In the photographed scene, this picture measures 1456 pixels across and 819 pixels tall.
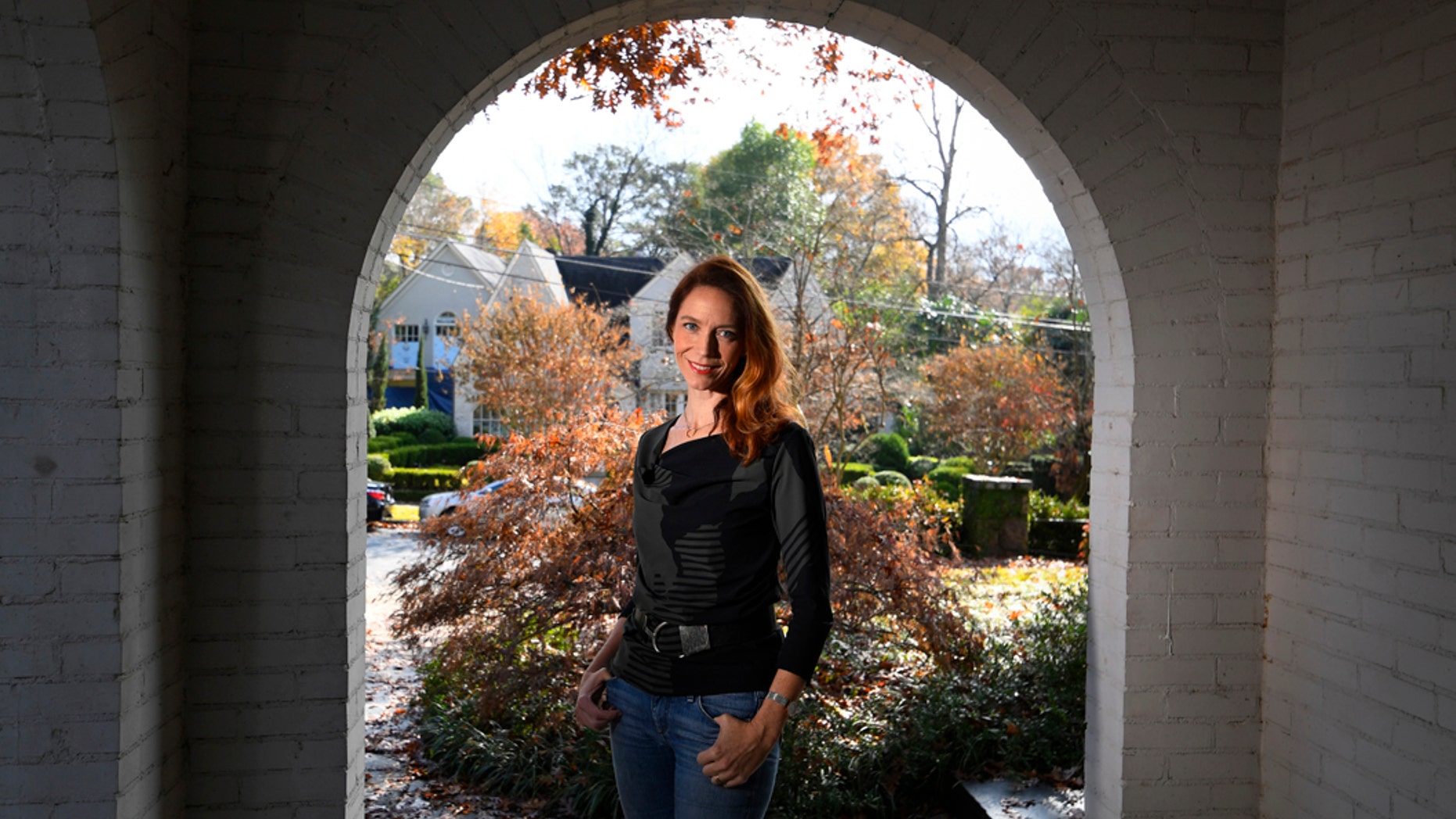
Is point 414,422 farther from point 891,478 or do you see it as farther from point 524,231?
point 891,478

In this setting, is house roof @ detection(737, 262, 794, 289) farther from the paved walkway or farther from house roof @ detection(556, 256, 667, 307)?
the paved walkway

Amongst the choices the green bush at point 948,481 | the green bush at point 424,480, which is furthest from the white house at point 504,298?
the green bush at point 948,481

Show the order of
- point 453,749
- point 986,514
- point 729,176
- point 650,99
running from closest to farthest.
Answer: point 453,749 < point 650,99 < point 986,514 < point 729,176

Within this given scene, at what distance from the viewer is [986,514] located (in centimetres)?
1243

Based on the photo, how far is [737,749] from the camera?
6.35ft

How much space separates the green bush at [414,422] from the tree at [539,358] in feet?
17.2

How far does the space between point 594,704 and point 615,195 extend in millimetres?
28490

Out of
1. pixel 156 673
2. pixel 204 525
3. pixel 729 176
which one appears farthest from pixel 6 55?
pixel 729 176

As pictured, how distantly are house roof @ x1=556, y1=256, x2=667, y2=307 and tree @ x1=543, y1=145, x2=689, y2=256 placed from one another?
2.76m

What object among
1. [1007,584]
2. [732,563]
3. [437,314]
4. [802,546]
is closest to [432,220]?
[437,314]

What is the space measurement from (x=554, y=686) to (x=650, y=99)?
128 inches

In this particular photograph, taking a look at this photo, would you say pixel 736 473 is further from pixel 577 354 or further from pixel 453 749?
pixel 577 354

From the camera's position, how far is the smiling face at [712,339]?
7.02 ft

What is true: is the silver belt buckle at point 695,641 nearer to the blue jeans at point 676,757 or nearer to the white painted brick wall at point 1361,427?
the blue jeans at point 676,757
